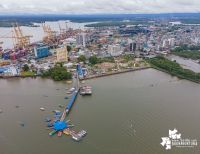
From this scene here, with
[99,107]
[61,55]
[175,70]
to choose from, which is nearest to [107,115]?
[99,107]

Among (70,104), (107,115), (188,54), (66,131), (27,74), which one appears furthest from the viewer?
(188,54)

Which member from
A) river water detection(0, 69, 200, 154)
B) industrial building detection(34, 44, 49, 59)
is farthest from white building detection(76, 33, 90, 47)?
river water detection(0, 69, 200, 154)

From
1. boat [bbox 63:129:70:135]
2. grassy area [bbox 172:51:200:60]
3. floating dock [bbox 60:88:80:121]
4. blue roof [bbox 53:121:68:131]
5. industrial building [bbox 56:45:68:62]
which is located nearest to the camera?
boat [bbox 63:129:70:135]

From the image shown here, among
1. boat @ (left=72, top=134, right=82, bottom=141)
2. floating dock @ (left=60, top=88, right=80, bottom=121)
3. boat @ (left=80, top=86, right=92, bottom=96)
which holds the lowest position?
boat @ (left=72, top=134, right=82, bottom=141)

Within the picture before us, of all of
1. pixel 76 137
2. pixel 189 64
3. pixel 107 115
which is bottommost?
pixel 76 137

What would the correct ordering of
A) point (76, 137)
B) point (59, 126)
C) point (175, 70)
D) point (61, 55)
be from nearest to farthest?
point (76, 137) → point (59, 126) → point (175, 70) → point (61, 55)

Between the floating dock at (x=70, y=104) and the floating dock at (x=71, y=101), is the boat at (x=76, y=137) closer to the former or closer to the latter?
the floating dock at (x=70, y=104)

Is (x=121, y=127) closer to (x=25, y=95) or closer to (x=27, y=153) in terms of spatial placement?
(x=27, y=153)

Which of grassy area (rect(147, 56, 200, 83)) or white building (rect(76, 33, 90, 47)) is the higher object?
white building (rect(76, 33, 90, 47))

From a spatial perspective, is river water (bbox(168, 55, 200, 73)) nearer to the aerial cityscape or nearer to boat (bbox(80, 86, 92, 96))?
the aerial cityscape

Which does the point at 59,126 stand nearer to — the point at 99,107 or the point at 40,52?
the point at 99,107
